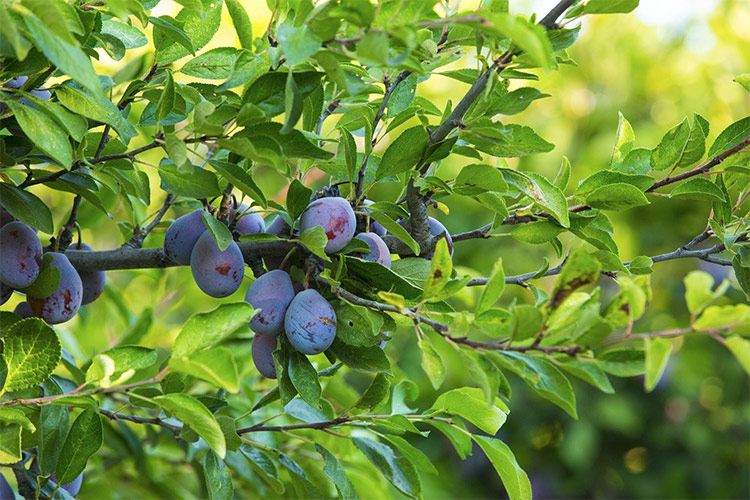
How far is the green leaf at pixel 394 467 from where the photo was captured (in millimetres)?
723

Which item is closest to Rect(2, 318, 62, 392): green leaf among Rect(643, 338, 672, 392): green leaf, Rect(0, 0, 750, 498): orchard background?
Rect(0, 0, 750, 498): orchard background

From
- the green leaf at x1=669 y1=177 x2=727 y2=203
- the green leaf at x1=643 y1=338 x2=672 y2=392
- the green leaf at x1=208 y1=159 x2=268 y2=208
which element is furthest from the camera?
the green leaf at x1=669 y1=177 x2=727 y2=203

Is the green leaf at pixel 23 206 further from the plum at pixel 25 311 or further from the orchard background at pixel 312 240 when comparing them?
the plum at pixel 25 311

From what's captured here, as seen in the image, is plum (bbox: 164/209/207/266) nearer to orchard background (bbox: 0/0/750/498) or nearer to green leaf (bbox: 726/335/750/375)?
orchard background (bbox: 0/0/750/498)

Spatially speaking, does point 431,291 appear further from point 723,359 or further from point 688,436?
point 723,359

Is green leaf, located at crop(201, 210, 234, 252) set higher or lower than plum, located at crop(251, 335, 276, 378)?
higher

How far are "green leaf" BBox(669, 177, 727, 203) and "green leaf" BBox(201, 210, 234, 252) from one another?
0.38 m

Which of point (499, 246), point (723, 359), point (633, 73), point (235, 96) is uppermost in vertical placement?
point (235, 96)

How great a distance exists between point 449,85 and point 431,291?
2080 mm

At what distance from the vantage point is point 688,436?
2.28 m

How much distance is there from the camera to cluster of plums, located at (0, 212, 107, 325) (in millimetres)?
647

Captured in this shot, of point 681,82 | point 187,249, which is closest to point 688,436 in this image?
point 681,82

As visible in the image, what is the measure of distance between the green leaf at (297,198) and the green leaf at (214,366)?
0.53 feet

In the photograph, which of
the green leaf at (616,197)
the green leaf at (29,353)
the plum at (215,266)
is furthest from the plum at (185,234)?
the green leaf at (616,197)
